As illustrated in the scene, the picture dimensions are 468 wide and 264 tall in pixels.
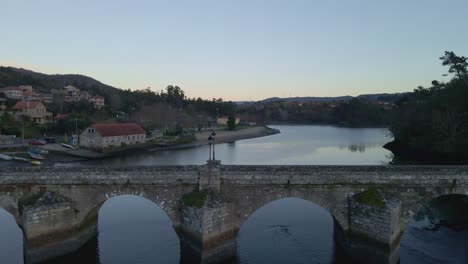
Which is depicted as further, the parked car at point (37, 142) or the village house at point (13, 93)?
the village house at point (13, 93)

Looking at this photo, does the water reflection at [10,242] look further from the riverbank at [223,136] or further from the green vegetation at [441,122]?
the green vegetation at [441,122]

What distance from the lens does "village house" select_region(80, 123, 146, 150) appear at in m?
49.4

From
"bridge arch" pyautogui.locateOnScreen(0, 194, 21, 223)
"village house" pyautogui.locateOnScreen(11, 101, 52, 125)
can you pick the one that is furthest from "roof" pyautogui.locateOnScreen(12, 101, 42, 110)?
"bridge arch" pyautogui.locateOnScreen(0, 194, 21, 223)

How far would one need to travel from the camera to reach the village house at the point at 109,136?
1946 inches

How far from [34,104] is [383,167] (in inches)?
2504

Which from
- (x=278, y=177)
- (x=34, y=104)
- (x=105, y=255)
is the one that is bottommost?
(x=105, y=255)

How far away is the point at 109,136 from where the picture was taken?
50656 millimetres

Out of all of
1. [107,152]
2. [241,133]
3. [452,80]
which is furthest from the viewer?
[241,133]

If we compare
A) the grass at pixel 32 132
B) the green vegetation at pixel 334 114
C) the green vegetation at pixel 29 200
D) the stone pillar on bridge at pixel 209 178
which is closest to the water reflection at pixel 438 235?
the stone pillar on bridge at pixel 209 178

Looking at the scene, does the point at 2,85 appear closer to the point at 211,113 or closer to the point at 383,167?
the point at 211,113

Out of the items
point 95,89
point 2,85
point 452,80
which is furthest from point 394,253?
point 95,89

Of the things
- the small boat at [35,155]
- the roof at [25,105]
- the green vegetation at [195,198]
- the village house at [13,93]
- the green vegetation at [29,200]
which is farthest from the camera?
the village house at [13,93]

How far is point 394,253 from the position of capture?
15352 mm

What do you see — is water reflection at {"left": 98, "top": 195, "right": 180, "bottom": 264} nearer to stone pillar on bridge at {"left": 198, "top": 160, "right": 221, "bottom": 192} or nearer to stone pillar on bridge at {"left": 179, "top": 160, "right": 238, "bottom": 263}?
stone pillar on bridge at {"left": 179, "top": 160, "right": 238, "bottom": 263}
